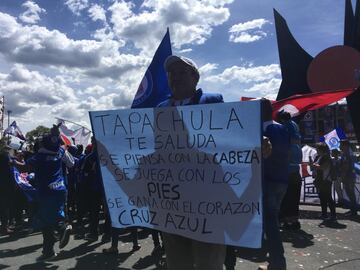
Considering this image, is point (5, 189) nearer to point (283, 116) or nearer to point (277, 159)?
point (283, 116)

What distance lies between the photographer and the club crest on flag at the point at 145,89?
750 cm

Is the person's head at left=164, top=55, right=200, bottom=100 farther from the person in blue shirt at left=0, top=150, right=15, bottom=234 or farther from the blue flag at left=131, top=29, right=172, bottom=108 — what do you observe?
the person in blue shirt at left=0, top=150, right=15, bottom=234

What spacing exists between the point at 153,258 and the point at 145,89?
9.11 ft

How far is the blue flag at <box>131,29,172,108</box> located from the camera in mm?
7477

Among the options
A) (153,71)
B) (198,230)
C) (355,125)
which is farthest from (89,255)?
(355,125)

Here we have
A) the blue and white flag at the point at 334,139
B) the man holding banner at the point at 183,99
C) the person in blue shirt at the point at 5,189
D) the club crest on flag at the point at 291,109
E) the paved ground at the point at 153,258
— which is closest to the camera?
the man holding banner at the point at 183,99

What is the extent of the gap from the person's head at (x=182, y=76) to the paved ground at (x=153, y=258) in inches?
129

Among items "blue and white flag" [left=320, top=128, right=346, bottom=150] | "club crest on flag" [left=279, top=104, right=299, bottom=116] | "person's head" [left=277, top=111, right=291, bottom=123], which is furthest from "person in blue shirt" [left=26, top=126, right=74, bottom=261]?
"blue and white flag" [left=320, top=128, right=346, bottom=150]

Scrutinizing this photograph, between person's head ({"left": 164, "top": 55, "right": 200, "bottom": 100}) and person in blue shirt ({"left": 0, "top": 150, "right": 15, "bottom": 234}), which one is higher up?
person's head ({"left": 164, "top": 55, "right": 200, "bottom": 100})

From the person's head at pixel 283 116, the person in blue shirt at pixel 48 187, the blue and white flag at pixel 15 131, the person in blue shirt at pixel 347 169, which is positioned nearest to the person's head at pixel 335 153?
the person in blue shirt at pixel 347 169

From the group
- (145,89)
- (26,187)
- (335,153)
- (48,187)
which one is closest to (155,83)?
(145,89)

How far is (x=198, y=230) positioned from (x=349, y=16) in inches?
849

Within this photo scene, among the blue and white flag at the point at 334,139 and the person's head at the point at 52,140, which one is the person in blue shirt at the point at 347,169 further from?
the person's head at the point at 52,140

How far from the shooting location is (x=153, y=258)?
651cm
